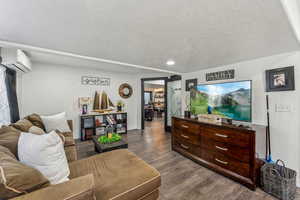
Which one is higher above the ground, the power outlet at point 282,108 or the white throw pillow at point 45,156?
the power outlet at point 282,108

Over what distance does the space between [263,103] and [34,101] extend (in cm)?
518

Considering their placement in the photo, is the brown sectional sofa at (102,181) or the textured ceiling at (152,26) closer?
the brown sectional sofa at (102,181)

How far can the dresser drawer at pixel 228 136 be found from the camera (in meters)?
1.86

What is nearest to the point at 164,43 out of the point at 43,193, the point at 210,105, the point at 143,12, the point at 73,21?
the point at 143,12

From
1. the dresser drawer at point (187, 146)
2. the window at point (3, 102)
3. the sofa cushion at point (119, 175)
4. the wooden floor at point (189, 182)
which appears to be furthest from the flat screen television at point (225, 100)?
the window at point (3, 102)

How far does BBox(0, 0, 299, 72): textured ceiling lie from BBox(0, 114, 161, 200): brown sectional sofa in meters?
1.22

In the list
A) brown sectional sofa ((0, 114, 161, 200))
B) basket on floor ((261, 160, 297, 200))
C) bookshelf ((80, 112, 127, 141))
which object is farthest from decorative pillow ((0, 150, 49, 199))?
bookshelf ((80, 112, 127, 141))

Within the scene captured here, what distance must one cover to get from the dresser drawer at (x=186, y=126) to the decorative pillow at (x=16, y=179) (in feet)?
7.63

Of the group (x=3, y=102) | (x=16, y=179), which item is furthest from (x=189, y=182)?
(x=3, y=102)

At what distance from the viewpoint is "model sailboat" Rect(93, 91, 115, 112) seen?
13.6 feet

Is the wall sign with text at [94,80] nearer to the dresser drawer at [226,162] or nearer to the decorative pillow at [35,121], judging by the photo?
the decorative pillow at [35,121]

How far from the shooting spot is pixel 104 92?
432 centimetres

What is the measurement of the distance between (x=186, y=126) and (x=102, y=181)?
199 cm

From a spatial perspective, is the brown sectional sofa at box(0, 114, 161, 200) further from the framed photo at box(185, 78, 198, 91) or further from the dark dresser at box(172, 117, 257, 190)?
the framed photo at box(185, 78, 198, 91)
